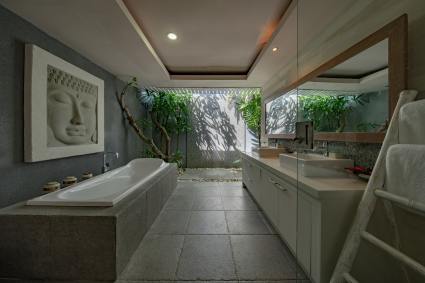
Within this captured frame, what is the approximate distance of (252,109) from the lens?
5.07m

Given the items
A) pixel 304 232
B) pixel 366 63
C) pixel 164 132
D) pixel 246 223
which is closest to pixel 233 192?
pixel 246 223

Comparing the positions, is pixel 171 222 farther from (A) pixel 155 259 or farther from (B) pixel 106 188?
(B) pixel 106 188

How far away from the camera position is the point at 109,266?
57.6 inches

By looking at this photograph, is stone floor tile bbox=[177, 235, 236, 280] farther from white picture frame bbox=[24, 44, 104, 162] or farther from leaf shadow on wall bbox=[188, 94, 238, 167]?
leaf shadow on wall bbox=[188, 94, 238, 167]

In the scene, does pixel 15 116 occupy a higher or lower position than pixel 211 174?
higher

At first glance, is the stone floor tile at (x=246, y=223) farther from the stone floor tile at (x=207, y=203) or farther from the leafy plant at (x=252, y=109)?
the leafy plant at (x=252, y=109)

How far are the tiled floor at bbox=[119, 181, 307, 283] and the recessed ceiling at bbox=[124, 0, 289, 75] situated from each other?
233 centimetres

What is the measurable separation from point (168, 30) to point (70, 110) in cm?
153

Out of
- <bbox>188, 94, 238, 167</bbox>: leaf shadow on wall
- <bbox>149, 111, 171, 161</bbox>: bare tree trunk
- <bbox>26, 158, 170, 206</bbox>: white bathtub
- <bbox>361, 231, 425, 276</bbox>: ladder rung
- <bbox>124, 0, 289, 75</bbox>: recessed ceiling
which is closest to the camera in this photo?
<bbox>361, 231, 425, 276</bbox>: ladder rung

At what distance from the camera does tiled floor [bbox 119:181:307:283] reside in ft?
5.16

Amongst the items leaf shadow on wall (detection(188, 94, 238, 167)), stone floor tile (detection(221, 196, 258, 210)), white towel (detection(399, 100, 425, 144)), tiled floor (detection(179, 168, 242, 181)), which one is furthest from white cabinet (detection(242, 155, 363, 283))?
leaf shadow on wall (detection(188, 94, 238, 167))

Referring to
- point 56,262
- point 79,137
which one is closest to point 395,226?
point 56,262

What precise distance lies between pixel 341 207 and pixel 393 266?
479 millimetres

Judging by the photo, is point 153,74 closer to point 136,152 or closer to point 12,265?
point 136,152
